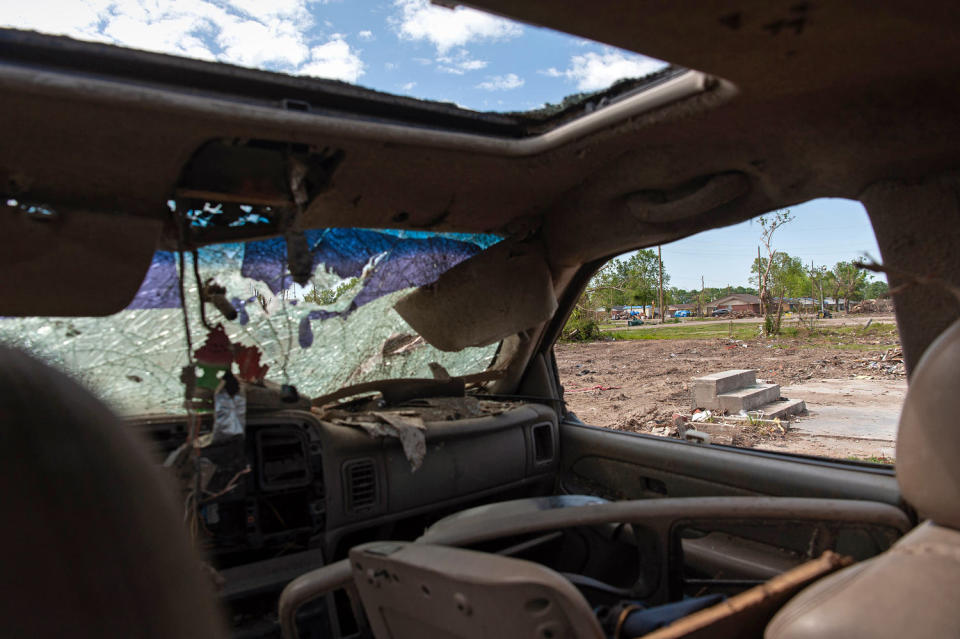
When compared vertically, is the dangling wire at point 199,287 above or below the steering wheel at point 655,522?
above

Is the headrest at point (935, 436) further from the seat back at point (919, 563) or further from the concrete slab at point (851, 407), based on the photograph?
the concrete slab at point (851, 407)

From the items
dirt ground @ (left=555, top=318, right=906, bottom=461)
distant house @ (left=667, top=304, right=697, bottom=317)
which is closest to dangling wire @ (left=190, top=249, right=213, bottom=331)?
dirt ground @ (left=555, top=318, right=906, bottom=461)

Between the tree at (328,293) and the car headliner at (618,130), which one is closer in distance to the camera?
the car headliner at (618,130)

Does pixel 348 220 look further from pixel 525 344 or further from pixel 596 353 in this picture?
pixel 596 353

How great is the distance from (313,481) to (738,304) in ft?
174

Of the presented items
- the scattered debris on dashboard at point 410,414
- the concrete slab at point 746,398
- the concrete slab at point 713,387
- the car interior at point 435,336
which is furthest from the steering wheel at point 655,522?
the concrete slab at point 713,387

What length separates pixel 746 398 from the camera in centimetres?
907

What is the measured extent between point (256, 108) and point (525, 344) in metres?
2.34

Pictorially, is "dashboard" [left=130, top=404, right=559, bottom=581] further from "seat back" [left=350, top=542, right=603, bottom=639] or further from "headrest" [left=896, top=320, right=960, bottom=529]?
"headrest" [left=896, top=320, right=960, bottom=529]

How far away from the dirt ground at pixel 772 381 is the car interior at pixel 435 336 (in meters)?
3.98

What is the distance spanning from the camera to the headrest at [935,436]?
107 cm

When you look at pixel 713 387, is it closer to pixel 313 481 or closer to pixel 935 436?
pixel 313 481

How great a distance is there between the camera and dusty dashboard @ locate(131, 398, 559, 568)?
2.58m

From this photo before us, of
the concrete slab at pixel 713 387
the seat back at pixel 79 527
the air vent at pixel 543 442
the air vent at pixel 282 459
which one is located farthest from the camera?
the concrete slab at pixel 713 387
